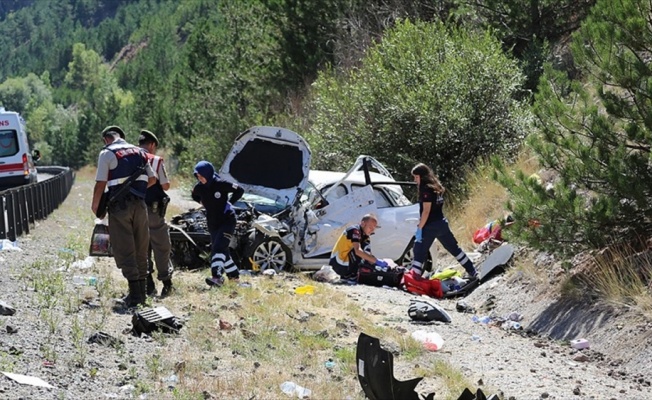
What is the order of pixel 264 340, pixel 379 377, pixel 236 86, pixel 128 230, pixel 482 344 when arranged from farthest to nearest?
pixel 236 86, pixel 128 230, pixel 482 344, pixel 264 340, pixel 379 377

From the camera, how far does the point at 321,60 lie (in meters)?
35.7

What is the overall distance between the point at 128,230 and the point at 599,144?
16.6ft

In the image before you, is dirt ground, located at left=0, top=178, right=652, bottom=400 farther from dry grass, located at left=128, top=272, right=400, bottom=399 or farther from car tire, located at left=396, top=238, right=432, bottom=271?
car tire, located at left=396, top=238, right=432, bottom=271

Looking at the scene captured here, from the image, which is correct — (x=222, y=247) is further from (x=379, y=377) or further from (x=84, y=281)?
(x=379, y=377)

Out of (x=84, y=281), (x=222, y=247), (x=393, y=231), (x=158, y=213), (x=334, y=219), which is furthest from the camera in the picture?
(x=393, y=231)

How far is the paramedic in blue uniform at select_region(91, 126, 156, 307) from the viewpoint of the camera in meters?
10.6

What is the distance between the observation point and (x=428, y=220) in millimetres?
13742

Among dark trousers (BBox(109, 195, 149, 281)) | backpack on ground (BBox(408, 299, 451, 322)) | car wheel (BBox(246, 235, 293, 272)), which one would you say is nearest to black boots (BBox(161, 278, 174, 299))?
dark trousers (BBox(109, 195, 149, 281))

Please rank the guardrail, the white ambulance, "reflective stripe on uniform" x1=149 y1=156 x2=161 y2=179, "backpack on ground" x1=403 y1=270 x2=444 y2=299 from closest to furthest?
"reflective stripe on uniform" x1=149 y1=156 x2=161 y2=179 → "backpack on ground" x1=403 y1=270 x2=444 y2=299 → the guardrail → the white ambulance

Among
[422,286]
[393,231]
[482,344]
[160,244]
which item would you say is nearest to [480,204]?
[393,231]

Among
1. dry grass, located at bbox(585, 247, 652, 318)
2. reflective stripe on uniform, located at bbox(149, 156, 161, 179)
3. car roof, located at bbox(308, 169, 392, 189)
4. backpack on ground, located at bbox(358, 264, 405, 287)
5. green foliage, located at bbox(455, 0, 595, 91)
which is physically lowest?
backpack on ground, located at bbox(358, 264, 405, 287)

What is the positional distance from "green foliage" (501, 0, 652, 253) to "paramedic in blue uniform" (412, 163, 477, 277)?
2.00 metres

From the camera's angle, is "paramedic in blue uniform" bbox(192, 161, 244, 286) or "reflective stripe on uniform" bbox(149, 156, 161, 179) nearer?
"reflective stripe on uniform" bbox(149, 156, 161, 179)

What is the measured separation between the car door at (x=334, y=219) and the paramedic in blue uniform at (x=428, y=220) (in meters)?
1.79
